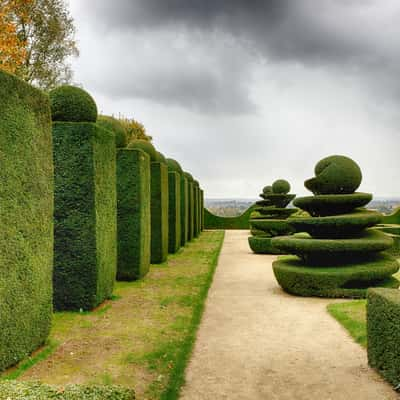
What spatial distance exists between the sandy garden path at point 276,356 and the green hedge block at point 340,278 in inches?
15.2

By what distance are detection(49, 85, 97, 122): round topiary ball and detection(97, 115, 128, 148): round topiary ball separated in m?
2.52

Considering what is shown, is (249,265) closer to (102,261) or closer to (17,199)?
(102,261)

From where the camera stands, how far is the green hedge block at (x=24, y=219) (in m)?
5.46

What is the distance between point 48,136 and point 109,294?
4.41 meters

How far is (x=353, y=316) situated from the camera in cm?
821

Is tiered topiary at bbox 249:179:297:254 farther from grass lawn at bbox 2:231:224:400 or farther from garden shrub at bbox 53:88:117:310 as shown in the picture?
garden shrub at bbox 53:88:117:310

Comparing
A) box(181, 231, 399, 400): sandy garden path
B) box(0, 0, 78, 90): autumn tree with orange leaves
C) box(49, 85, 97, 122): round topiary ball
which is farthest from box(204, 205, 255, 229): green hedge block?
box(49, 85, 97, 122): round topiary ball

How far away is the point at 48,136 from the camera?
674cm

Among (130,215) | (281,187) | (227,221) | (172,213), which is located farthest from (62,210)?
(227,221)

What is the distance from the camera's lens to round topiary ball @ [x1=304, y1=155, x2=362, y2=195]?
36.0ft

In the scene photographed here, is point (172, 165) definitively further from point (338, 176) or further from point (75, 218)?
point (75, 218)

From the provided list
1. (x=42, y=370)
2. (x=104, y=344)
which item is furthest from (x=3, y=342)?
(x=104, y=344)

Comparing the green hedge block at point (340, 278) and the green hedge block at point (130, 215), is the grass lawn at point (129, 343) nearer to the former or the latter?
the green hedge block at point (130, 215)

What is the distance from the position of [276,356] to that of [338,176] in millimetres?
5868
